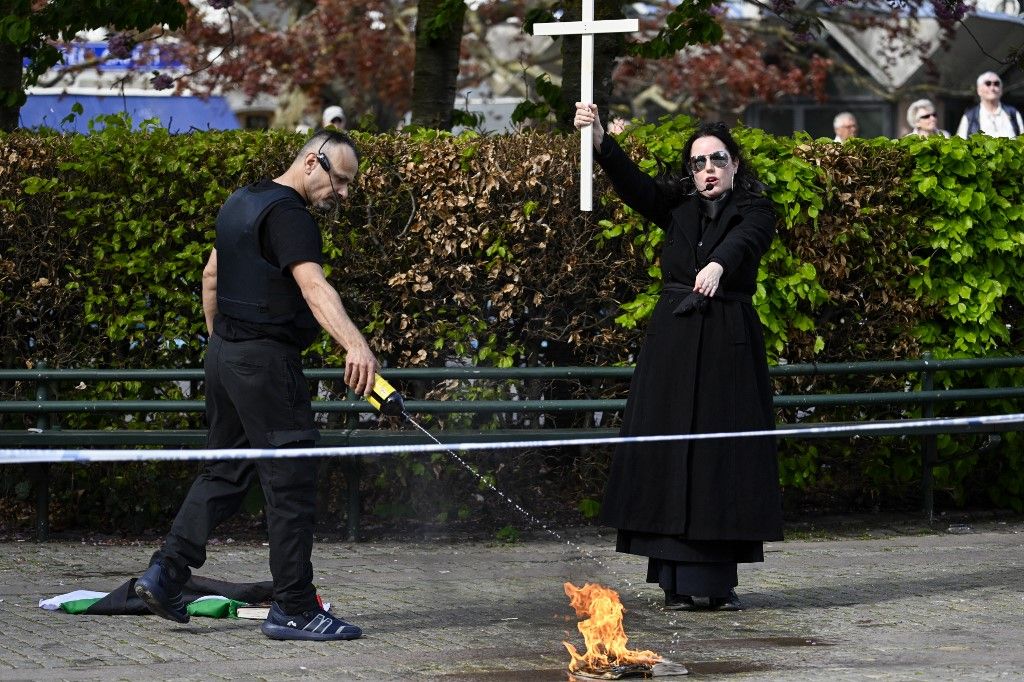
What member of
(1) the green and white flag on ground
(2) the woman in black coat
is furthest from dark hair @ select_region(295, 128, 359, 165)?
(1) the green and white flag on ground

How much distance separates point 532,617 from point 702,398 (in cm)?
117

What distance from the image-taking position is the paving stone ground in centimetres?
612

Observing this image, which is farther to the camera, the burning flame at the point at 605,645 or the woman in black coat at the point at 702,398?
the woman in black coat at the point at 702,398

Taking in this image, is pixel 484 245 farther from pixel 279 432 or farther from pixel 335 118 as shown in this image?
pixel 335 118

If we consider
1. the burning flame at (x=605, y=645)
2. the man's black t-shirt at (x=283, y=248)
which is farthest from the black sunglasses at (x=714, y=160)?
the burning flame at (x=605, y=645)

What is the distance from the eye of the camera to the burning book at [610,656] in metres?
6.00

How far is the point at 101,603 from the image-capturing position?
6.98 meters

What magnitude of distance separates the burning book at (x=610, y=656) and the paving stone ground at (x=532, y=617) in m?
0.10

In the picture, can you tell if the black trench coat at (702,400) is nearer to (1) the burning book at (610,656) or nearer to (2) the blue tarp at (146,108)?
(1) the burning book at (610,656)

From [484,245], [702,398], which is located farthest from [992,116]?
[702,398]

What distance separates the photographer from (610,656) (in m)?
6.08

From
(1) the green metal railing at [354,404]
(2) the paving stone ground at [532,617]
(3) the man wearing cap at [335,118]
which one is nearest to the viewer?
(2) the paving stone ground at [532,617]

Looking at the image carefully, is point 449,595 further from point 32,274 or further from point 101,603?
point 32,274

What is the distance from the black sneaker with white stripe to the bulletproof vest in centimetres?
112
